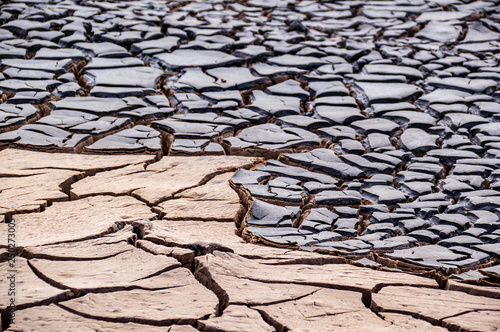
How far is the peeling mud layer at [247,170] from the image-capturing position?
2002mm

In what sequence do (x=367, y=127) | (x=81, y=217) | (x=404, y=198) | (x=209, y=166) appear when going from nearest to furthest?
(x=81, y=217) < (x=404, y=198) < (x=209, y=166) < (x=367, y=127)

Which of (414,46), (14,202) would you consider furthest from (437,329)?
(414,46)

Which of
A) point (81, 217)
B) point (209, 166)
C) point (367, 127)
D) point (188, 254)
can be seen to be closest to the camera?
point (188, 254)

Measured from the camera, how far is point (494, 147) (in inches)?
138

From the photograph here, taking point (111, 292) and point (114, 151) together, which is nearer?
point (111, 292)

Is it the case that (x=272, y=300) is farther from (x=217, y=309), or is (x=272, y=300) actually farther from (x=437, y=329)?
(x=437, y=329)

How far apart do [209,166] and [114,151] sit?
1.94 ft

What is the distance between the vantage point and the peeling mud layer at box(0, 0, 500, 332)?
2002mm

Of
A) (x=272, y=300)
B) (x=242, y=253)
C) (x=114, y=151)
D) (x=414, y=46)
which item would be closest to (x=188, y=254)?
(x=242, y=253)

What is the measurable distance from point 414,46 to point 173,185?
320 centimetres

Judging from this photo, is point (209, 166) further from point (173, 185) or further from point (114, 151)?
point (114, 151)

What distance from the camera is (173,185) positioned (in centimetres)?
308

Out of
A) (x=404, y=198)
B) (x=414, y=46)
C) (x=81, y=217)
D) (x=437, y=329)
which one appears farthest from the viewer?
(x=414, y=46)

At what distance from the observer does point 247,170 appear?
327 cm
